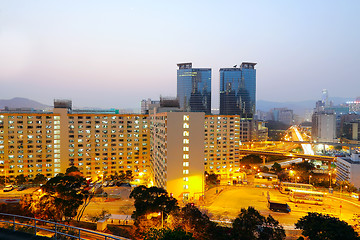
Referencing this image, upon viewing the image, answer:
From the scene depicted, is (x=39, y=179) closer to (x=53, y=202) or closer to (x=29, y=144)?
(x=29, y=144)

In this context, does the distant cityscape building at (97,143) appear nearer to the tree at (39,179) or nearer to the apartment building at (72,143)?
the apartment building at (72,143)

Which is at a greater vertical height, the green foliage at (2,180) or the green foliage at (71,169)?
the green foliage at (71,169)

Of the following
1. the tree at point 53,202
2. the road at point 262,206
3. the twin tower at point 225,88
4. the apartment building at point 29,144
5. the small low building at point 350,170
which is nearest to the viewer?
the tree at point 53,202

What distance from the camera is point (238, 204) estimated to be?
20625mm

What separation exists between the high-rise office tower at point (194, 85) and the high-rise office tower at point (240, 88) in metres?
6.09

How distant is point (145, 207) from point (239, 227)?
20.1ft

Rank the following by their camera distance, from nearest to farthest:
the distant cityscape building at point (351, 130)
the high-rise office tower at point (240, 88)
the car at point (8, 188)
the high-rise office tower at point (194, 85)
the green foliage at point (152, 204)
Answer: the green foliage at point (152, 204), the car at point (8, 188), the distant cityscape building at point (351, 130), the high-rise office tower at point (240, 88), the high-rise office tower at point (194, 85)

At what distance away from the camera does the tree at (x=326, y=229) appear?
9820 millimetres

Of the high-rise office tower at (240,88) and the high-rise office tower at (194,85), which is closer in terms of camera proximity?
the high-rise office tower at (240,88)

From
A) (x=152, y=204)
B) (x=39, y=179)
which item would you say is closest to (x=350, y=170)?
(x=152, y=204)

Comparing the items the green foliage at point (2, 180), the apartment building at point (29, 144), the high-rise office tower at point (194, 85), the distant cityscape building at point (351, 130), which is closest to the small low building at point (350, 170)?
the apartment building at point (29, 144)

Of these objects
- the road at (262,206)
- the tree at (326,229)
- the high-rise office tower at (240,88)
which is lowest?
the road at (262,206)

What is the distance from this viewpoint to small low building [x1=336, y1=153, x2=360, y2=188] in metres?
27.6

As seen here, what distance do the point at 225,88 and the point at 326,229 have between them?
77.9 metres
